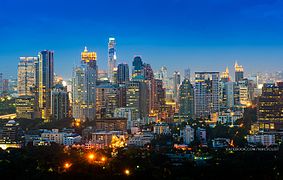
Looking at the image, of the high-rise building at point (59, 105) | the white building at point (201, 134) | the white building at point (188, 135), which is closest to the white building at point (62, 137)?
the white building at point (188, 135)

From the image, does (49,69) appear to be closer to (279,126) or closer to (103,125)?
(103,125)

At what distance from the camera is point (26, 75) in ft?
98.9

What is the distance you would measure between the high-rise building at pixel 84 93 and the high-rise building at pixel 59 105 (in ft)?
1.23

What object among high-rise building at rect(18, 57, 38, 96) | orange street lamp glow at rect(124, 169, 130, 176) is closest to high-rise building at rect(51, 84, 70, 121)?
high-rise building at rect(18, 57, 38, 96)

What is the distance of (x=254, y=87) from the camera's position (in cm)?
3219

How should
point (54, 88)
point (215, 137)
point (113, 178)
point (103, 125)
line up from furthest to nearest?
point (54, 88), point (103, 125), point (215, 137), point (113, 178)

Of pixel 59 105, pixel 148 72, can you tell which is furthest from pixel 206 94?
pixel 59 105

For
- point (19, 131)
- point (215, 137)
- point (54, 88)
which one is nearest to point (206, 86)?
point (54, 88)

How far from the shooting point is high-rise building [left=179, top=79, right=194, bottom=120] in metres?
26.9

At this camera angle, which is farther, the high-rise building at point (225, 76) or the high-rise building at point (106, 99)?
the high-rise building at point (225, 76)

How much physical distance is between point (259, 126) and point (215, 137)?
181 cm

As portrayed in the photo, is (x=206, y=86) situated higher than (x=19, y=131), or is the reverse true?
(x=206, y=86)

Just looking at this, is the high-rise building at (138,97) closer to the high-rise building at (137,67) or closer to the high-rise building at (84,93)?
the high-rise building at (84,93)

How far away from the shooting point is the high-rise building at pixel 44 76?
2723cm
